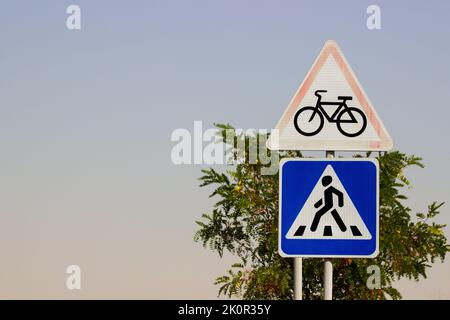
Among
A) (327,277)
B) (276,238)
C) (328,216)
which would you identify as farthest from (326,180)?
(276,238)


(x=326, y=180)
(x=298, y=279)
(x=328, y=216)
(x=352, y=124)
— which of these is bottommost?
(x=298, y=279)

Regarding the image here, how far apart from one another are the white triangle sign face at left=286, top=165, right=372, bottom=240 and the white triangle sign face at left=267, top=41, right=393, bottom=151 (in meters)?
0.28

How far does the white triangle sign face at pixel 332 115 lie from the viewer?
292 inches

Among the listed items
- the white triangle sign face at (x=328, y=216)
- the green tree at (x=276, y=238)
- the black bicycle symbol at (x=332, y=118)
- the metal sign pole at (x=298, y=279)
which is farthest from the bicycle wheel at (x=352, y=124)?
the green tree at (x=276, y=238)

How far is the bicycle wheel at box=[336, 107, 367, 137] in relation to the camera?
745 cm

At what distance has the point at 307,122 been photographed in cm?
743

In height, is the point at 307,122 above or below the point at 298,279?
above

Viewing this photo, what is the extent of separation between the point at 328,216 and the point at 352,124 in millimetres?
780

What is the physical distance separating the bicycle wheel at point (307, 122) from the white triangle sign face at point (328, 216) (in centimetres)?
32

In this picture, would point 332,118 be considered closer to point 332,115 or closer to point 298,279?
point 332,115

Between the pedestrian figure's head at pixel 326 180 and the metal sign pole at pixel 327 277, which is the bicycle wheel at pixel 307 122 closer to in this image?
the metal sign pole at pixel 327 277

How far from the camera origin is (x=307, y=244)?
7.35 meters
